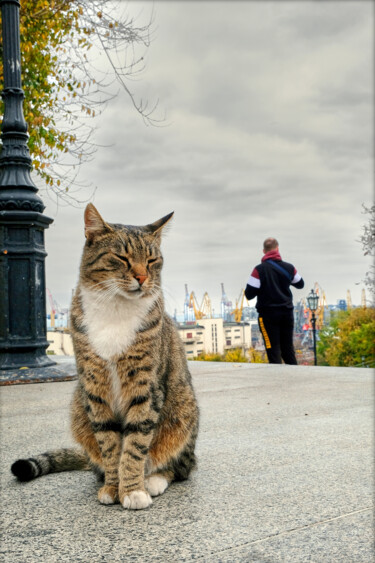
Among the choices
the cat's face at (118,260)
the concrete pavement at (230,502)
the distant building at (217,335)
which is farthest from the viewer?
the distant building at (217,335)

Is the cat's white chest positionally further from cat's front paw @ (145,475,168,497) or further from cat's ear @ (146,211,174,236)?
cat's front paw @ (145,475,168,497)

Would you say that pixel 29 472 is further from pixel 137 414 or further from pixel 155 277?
pixel 155 277

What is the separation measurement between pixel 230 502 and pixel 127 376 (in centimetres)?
71

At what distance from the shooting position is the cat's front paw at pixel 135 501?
2.33m

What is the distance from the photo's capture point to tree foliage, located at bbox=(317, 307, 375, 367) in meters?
14.3

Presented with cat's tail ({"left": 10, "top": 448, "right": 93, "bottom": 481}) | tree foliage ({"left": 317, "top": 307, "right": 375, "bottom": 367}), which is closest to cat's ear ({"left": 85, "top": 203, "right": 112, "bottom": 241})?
cat's tail ({"left": 10, "top": 448, "right": 93, "bottom": 481})

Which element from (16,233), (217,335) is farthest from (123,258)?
(217,335)

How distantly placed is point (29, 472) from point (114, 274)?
3.66 feet

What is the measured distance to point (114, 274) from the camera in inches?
98.7

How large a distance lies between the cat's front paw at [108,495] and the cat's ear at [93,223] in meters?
1.15

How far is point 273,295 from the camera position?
8781 millimetres

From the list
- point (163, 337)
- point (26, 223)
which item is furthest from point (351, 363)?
point (163, 337)

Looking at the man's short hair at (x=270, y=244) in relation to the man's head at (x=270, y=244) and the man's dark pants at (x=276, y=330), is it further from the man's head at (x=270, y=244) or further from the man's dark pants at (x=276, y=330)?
the man's dark pants at (x=276, y=330)

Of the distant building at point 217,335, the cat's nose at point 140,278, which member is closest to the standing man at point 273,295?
the cat's nose at point 140,278
